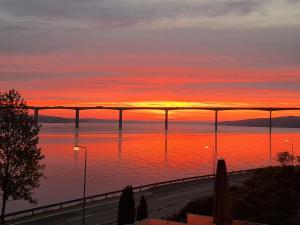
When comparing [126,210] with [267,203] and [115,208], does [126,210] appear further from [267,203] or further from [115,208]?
[115,208]

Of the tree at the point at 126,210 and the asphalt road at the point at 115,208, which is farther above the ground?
the tree at the point at 126,210

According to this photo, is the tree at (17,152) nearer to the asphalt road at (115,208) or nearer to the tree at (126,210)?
the tree at (126,210)

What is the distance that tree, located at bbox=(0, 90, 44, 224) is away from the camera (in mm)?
26953

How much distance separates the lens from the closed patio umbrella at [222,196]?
582 inches

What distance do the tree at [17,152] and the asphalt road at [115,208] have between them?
680cm

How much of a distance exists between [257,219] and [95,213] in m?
14.7

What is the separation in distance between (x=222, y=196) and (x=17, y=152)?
16.3m

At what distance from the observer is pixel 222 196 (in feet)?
48.5

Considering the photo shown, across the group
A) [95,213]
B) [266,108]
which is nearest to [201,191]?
[95,213]

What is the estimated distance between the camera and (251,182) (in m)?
43.3

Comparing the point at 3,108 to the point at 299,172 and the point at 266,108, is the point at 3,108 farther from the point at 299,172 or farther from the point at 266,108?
the point at 266,108

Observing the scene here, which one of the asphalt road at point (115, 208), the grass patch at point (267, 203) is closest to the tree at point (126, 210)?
the grass patch at point (267, 203)

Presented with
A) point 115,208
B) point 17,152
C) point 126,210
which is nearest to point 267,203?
point 126,210

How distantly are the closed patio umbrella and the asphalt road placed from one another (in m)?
19.4
